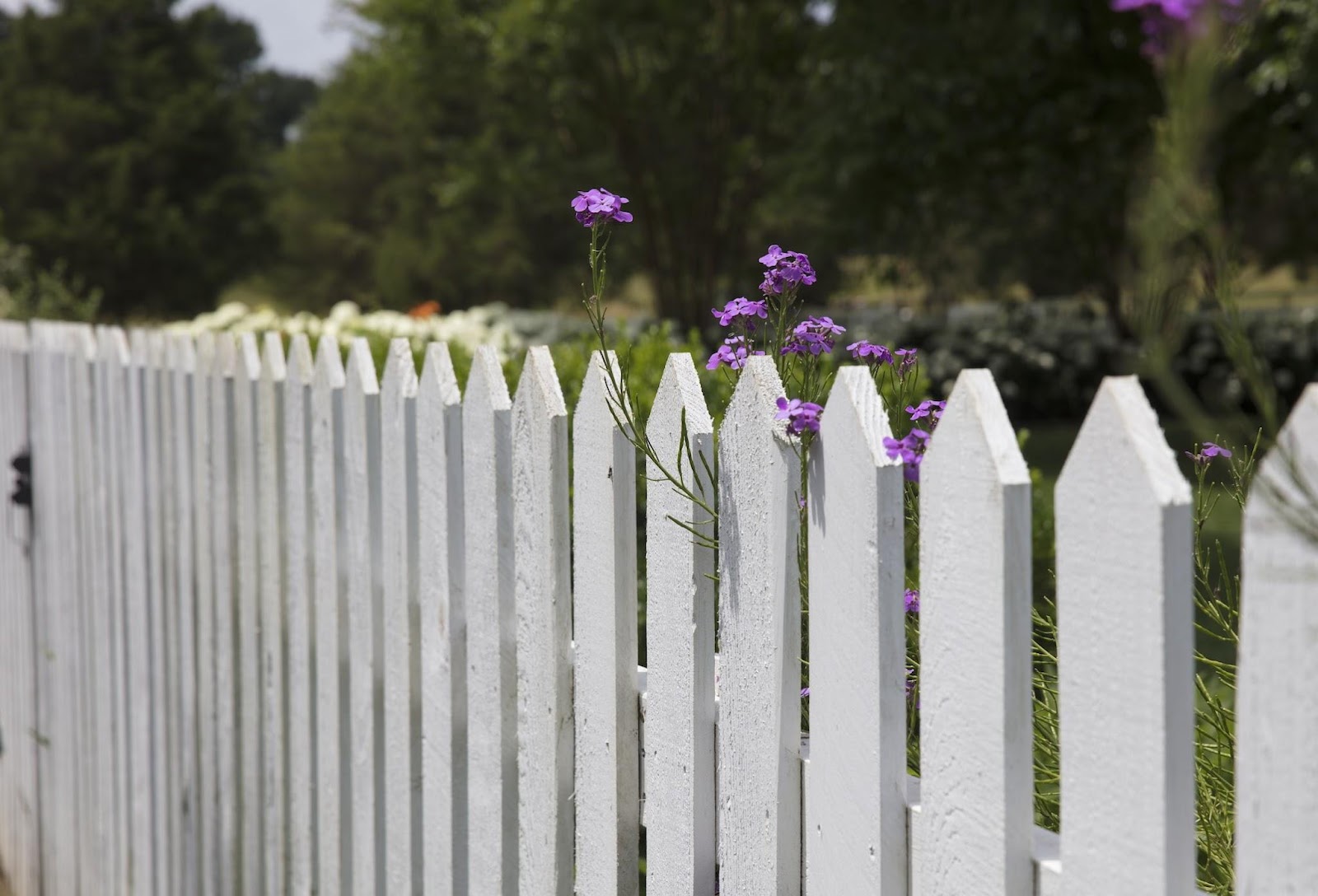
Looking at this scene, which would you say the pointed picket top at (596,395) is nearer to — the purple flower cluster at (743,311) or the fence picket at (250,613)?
the purple flower cluster at (743,311)

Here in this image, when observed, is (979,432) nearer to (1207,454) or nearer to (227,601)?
(1207,454)

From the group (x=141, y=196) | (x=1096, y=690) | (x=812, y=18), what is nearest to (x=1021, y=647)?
(x=1096, y=690)

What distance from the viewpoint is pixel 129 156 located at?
120 feet

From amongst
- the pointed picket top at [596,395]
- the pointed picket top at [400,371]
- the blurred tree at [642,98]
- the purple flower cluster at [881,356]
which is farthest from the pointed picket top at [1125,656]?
the blurred tree at [642,98]

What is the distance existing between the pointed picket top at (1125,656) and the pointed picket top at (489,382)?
93 cm

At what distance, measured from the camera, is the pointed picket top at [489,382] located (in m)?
1.76

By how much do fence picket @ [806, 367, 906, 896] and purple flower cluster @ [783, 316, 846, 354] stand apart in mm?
228

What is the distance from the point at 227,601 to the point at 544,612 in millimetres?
1298

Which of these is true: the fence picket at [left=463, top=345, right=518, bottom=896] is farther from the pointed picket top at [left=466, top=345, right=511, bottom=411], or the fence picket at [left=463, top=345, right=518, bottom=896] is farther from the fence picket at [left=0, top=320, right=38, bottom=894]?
the fence picket at [left=0, top=320, right=38, bottom=894]

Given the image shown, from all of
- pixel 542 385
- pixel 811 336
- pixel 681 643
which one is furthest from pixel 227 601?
pixel 811 336

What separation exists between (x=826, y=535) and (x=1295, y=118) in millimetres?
12206

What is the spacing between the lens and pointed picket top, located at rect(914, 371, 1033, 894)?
101 cm

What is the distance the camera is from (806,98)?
648 inches

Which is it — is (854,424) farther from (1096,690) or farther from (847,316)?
(847,316)
